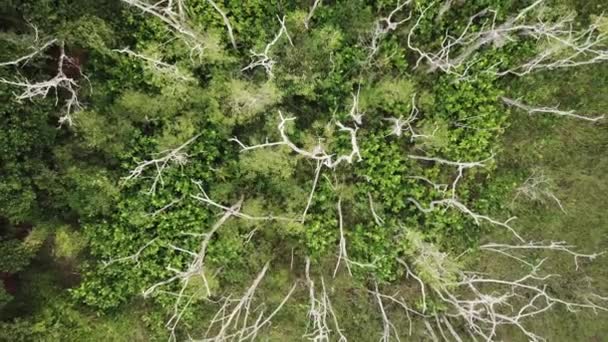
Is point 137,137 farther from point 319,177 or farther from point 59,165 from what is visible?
point 319,177

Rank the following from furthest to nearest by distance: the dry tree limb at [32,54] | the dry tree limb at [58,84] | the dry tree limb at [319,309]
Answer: the dry tree limb at [319,309], the dry tree limb at [32,54], the dry tree limb at [58,84]

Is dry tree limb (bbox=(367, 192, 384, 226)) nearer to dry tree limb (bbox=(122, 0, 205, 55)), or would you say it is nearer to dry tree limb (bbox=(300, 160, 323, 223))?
dry tree limb (bbox=(300, 160, 323, 223))

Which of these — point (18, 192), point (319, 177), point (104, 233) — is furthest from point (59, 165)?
point (319, 177)

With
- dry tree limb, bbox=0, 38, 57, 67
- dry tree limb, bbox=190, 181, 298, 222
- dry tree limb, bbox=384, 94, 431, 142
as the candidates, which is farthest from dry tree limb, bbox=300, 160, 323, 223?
dry tree limb, bbox=0, 38, 57, 67

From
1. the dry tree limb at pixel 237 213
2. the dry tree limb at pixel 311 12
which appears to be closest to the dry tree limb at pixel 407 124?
the dry tree limb at pixel 311 12

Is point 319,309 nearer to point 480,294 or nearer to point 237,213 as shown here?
point 237,213

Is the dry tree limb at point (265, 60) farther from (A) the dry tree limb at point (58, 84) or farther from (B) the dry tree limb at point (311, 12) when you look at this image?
(A) the dry tree limb at point (58, 84)
